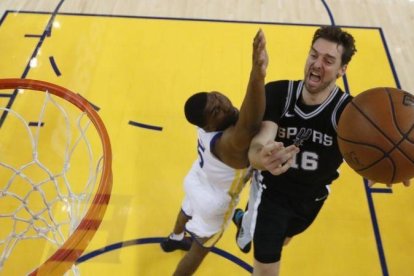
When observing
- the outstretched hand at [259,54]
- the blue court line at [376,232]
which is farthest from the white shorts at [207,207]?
the blue court line at [376,232]

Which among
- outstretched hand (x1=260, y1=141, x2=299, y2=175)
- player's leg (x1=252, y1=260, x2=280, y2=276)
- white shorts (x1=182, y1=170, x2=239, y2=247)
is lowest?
player's leg (x1=252, y1=260, x2=280, y2=276)

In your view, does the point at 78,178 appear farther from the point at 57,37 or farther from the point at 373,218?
the point at 373,218

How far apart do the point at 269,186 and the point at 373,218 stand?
1217 millimetres

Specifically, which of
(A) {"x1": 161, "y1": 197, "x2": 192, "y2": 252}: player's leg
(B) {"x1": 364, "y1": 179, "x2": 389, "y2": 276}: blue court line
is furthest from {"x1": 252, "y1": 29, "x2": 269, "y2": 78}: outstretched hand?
(B) {"x1": 364, "y1": 179, "x2": 389, "y2": 276}: blue court line

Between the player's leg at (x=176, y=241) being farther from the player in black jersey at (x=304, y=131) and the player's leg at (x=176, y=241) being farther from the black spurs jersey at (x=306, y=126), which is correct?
the black spurs jersey at (x=306, y=126)

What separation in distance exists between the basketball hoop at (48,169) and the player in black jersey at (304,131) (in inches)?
33.5

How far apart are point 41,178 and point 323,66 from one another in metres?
2.18

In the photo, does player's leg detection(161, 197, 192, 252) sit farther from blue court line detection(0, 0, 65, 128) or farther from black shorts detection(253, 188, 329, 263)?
blue court line detection(0, 0, 65, 128)

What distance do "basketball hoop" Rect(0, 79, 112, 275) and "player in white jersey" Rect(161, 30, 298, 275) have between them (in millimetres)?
484

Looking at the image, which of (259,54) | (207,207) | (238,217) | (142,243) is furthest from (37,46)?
(259,54)

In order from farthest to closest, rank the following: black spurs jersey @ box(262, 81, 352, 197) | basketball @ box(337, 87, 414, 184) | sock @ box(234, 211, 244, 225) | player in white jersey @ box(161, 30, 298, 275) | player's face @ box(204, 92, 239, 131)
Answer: sock @ box(234, 211, 244, 225) < black spurs jersey @ box(262, 81, 352, 197) < player's face @ box(204, 92, 239, 131) < basketball @ box(337, 87, 414, 184) < player in white jersey @ box(161, 30, 298, 275)

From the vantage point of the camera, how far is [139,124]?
3672 mm

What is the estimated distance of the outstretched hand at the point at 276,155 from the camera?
5.49 ft

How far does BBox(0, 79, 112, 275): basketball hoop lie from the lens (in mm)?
2371
